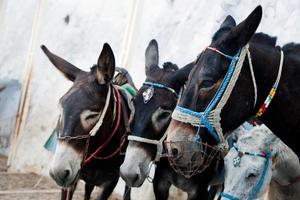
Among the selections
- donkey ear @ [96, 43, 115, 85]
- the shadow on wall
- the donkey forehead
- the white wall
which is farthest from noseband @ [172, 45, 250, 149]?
the shadow on wall

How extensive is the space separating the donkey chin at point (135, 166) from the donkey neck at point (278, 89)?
134cm

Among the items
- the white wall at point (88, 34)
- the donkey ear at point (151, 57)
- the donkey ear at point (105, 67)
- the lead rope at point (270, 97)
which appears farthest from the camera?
the white wall at point (88, 34)

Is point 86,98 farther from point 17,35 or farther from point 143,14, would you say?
point 17,35

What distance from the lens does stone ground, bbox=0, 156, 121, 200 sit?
6.39 m

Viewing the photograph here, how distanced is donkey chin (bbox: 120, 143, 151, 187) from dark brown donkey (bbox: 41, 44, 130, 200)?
455 millimetres

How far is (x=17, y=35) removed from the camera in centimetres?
935

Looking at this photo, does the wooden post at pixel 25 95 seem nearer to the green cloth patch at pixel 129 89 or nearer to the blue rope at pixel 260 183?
the green cloth patch at pixel 129 89

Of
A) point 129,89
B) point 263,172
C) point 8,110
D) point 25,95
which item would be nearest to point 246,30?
point 263,172

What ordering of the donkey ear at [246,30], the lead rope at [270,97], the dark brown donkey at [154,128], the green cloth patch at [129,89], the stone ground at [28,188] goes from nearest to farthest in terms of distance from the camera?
the donkey ear at [246,30]
the lead rope at [270,97]
the dark brown donkey at [154,128]
the green cloth patch at [129,89]
the stone ground at [28,188]

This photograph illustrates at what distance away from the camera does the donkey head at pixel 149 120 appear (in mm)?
3740

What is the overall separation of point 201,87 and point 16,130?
21.0 feet

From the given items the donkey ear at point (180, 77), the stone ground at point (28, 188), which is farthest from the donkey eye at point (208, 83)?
the stone ground at point (28, 188)

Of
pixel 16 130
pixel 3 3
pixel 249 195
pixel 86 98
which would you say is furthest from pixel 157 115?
pixel 3 3

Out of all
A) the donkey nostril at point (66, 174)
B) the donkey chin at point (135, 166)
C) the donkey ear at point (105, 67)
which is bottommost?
the donkey nostril at point (66, 174)
